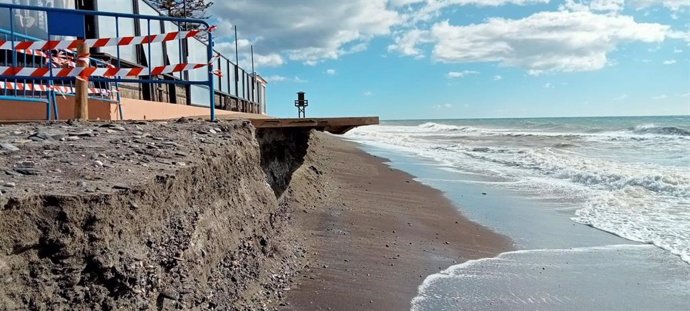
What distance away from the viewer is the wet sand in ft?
15.1

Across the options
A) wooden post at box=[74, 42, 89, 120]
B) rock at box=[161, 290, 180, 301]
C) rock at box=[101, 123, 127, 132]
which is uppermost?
wooden post at box=[74, 42, 89, 120]

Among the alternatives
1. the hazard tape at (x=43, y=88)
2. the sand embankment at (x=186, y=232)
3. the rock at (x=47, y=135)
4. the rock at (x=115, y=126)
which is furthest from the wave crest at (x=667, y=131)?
the rock at (x=47, y=135)

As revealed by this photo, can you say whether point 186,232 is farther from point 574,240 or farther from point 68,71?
point 574,240

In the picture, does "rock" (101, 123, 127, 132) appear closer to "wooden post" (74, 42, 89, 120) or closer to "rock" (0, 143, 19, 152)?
"rock" (0, 143, 19, 152)

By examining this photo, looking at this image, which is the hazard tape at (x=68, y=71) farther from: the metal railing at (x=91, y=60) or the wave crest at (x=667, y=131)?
the wave crest at (x=667, y=131)

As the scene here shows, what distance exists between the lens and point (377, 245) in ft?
20.5

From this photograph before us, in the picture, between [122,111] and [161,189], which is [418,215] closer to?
[122,111]

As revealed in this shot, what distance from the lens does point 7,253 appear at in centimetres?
234

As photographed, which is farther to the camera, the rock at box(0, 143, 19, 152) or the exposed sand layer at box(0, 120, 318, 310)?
the rock at box(0, 143, 19, 152)

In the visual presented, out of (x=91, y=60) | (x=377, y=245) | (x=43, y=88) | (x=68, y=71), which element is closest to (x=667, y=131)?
(x=377, y=245)

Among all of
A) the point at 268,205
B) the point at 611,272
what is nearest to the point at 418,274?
the point at 268,205

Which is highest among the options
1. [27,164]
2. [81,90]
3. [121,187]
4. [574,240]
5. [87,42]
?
[87,42]

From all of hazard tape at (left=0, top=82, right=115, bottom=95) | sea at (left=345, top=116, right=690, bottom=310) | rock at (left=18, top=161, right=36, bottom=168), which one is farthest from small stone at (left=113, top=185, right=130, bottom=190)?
hazard tape at (left=0, top=82, right=115, bottom=95)

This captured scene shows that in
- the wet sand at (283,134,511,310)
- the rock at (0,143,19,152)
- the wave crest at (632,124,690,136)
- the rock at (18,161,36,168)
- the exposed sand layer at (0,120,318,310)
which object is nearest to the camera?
the exposed sand layer at (0,120,318,310)
